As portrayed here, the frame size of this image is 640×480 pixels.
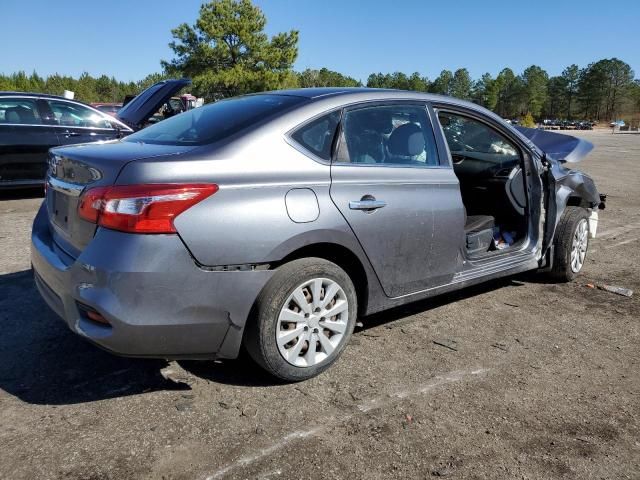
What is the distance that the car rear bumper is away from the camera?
8.15 feet

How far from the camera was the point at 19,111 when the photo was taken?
27.2 ft

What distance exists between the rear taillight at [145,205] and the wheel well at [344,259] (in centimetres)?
61

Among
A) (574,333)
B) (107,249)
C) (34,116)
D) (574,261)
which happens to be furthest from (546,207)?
(34,116)

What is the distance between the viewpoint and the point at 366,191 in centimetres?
317

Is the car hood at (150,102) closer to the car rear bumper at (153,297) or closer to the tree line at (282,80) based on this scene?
the car rear bumper at (153,297)

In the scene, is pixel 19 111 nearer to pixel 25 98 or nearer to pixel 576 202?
pixel 25 98

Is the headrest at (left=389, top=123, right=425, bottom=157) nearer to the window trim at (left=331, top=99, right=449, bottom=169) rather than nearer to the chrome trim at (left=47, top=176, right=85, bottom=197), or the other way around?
the window trim at (left=331, top=99, right=449, bottom=169)

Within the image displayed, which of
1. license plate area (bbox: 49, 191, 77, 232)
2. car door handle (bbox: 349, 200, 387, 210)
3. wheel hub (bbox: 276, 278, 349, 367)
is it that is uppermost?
license plate area (bbox: 49, 191, 77, 232)

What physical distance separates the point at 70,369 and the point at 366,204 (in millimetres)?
1954

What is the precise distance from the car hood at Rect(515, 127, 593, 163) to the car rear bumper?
357cm

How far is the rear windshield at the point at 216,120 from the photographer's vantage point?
9.87 ft

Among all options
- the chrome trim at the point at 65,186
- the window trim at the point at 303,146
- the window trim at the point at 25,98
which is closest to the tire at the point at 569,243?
the window trim at the point at 303,146

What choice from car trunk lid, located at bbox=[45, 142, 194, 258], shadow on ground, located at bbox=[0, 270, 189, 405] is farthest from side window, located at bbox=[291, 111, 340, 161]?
shadow on ground, located at bbox=[0, 270, 189, 405]

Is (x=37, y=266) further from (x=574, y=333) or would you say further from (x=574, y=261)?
(x=574, y=261)
